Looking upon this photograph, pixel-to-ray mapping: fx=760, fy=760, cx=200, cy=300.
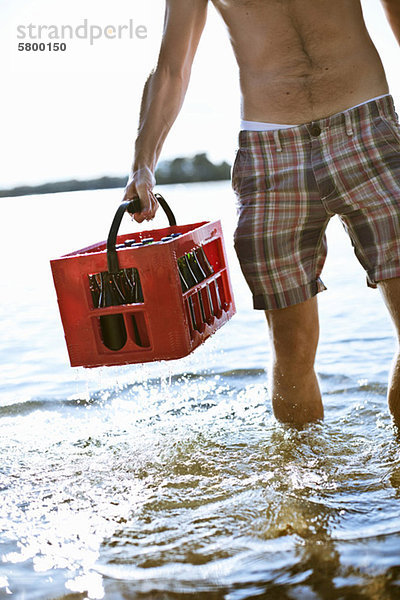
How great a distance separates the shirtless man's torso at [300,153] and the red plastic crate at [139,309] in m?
0.23

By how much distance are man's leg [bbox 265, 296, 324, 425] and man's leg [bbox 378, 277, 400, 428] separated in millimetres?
281

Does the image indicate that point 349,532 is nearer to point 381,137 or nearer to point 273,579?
point 273,579

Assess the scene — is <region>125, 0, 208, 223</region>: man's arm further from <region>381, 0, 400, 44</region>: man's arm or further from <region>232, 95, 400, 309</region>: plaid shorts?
<region>381, 0, 400, 44</region>: man's arm

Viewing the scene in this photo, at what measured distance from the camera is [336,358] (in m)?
4.47

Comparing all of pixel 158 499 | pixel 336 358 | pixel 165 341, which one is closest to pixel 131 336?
pixel 165 341

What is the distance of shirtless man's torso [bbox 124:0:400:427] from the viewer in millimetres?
2592

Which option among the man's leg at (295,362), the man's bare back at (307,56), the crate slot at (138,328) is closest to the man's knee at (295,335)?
the man's leg at (295,362)

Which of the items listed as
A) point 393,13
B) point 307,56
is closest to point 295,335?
A: point 307,56

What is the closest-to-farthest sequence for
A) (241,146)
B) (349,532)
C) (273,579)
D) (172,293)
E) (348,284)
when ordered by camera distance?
1. (273,579)
2. (349,532)
3. (172,293)
4. (241,146)
5. (348,284)

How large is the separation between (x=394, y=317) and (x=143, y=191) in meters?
0.98

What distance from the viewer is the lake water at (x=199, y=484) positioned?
2025 millimetres

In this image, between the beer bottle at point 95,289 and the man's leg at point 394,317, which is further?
the beer bottle at point 95,289

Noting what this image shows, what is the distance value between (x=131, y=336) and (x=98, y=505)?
1.89 ft

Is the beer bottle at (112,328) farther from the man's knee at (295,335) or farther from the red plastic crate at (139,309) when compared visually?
the man's knee at (295,335)
